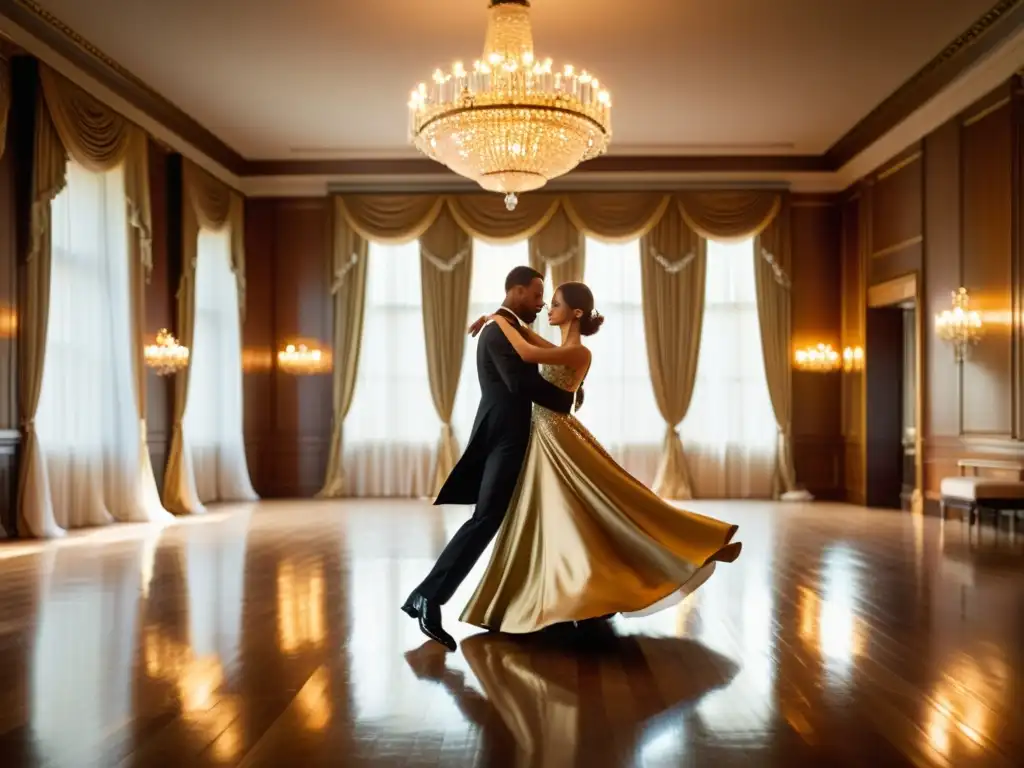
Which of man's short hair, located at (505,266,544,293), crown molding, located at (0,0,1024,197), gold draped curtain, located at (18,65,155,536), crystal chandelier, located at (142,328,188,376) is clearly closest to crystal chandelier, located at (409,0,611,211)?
man's short hair, located at (505,266,544,293)

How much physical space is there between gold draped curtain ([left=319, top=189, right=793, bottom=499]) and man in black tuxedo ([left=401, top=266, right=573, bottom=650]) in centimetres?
753

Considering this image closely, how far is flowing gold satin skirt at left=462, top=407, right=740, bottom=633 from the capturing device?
3.80m

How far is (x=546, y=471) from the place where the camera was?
4.02 meters

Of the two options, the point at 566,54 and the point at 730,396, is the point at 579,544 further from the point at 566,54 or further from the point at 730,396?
the point at 730,396

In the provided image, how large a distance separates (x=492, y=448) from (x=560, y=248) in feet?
26.3

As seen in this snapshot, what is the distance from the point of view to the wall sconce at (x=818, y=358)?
38.1 ft

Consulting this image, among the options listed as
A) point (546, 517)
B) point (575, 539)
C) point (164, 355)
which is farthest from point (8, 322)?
point (575, 539)

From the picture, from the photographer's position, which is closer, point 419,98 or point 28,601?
point 28,601

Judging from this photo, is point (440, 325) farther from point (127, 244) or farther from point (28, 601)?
point (28, 601)

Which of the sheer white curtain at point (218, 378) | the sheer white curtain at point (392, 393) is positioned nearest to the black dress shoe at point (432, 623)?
the sheer white curtain at point (218, 378)

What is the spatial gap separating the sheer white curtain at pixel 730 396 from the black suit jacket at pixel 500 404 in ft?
25.9

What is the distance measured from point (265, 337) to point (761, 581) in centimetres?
799

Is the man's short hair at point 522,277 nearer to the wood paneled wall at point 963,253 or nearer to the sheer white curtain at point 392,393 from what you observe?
the wood paneled wall at point 963,253

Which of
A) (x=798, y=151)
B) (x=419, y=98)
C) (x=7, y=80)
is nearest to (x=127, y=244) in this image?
(x=7, y=80)
